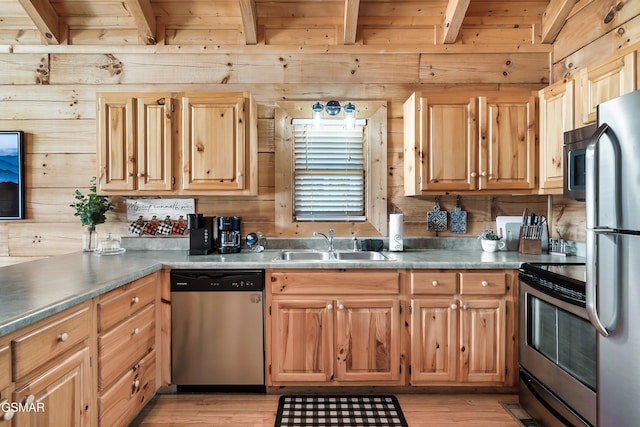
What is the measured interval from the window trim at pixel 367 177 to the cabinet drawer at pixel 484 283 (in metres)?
0.86

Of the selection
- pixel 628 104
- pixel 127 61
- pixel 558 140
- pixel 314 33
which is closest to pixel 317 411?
pixel 628 104

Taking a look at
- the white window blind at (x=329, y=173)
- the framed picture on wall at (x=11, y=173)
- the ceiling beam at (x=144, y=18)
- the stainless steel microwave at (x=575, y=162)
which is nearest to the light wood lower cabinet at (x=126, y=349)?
the white window blind at (x=329, y=173)

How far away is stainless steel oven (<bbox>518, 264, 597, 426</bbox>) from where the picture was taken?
1716mm

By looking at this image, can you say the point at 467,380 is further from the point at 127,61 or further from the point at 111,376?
the point at 127,61

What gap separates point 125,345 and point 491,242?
8.34ft

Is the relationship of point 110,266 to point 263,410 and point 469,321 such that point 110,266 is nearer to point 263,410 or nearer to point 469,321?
point 263,410

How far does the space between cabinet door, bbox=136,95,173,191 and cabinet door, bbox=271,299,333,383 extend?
1277 mm

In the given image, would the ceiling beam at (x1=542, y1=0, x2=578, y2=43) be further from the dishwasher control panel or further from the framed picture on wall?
the framed picture on wall

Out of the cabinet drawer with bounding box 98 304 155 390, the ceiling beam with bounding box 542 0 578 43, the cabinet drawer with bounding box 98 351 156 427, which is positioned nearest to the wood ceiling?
the ceiling beam with bounding box 542 0 578 43

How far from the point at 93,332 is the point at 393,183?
7.62 feet

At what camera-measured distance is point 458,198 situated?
3061mm

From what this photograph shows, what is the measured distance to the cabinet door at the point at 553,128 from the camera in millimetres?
2414

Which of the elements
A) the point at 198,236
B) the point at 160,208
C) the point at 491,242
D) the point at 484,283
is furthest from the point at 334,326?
the point at 160,208

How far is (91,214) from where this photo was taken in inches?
110
